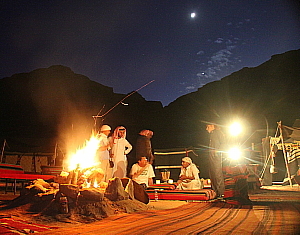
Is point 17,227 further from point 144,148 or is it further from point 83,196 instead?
point 144,148

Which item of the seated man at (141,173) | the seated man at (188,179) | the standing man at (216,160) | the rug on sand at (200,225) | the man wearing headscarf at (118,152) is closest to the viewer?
the rug on sand at (200,225)

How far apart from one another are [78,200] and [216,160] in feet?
13.3

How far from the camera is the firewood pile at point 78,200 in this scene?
3646 millimetres

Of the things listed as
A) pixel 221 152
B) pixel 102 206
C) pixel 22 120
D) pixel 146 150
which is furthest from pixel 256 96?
pixel 22 120

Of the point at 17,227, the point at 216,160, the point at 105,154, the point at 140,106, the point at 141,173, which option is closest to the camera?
the point at 17,227

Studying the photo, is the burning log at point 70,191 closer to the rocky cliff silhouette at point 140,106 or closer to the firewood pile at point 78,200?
the firewood pile at point 78,200

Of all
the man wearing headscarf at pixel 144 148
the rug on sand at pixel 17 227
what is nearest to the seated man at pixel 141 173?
the man wearing headscarf at pixel 144 148

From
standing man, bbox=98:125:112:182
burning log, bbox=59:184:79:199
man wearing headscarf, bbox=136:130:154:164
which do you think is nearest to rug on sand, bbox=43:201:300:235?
burning log, bbox=59:184:79:199

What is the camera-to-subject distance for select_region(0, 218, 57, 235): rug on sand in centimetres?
263

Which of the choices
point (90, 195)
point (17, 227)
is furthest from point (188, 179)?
point (17, 227)

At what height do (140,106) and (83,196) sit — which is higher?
(140,106)

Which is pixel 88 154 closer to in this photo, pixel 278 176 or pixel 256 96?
pixel 278 176

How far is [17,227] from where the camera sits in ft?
9.32

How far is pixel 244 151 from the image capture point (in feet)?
38.5
